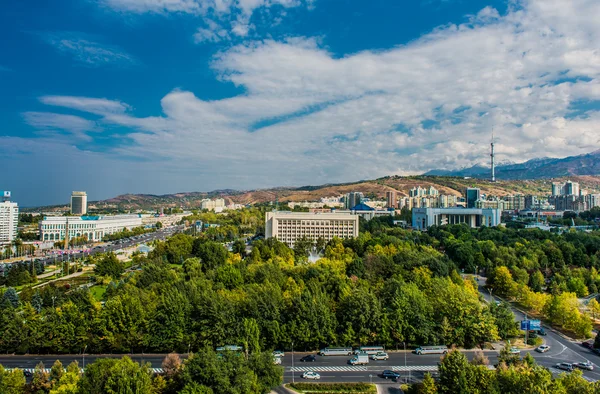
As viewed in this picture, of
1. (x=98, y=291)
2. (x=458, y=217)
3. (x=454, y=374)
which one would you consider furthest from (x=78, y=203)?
(x=454, y=374)

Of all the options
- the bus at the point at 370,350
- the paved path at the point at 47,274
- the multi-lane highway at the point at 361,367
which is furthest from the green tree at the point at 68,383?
the paved path at the point at 47,274

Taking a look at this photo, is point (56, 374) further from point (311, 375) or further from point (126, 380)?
point (311, 375)

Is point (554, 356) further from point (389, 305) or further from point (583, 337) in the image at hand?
point (389, 305)

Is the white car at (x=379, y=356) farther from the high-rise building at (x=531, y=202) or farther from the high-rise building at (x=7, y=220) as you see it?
the high-rise building at (x=531, y=202)

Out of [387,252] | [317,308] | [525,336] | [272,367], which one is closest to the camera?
[272,367]

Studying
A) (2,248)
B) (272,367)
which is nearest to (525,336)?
(272,367)

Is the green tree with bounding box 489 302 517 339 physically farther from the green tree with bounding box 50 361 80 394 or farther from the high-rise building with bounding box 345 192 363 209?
the high-rise building with bounding box 345 192 363 209

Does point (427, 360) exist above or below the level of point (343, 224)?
below
